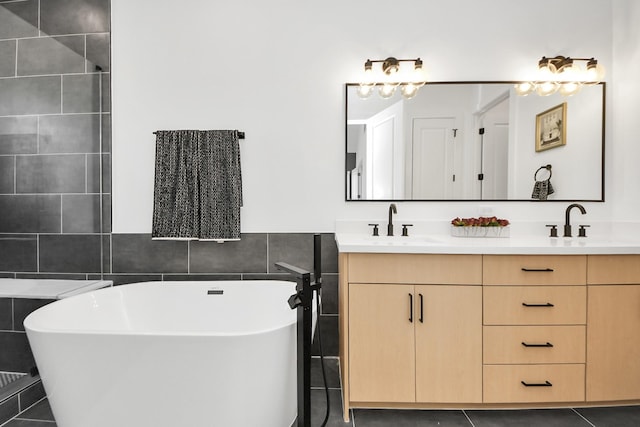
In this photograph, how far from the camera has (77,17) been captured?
2.29m

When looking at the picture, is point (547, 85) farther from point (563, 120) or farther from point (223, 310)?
point (223, 310)

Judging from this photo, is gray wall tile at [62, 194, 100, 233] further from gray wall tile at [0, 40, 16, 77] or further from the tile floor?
the tile floor

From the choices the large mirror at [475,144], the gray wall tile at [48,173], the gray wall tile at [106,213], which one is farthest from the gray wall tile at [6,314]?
the large mirror at [475,144]

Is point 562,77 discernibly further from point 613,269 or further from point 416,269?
point 416,269

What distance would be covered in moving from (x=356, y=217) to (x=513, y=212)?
1.02 m

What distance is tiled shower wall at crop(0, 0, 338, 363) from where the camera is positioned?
7.41ft

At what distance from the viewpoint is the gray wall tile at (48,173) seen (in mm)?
2264

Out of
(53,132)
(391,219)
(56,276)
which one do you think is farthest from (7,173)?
(391,219)

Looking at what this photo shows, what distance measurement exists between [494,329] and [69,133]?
2.78 metres

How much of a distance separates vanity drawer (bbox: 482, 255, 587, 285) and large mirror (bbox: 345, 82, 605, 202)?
0.66 meters

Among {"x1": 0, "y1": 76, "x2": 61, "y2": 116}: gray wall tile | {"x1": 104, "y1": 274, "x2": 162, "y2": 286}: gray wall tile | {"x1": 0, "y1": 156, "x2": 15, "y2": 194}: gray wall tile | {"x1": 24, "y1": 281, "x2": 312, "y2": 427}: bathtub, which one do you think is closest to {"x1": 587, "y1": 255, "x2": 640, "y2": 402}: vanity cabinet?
{"x1": 24, "y1": 281, "x2": 312, "y2": 427}: bathtub

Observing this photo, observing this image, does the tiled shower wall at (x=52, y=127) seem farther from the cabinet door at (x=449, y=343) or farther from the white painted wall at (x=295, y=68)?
the cabinet door at (x=449, y=343)

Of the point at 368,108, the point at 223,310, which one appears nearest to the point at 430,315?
the point at 223,310

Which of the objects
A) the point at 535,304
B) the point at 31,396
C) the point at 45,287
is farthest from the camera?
the point at 45,287
